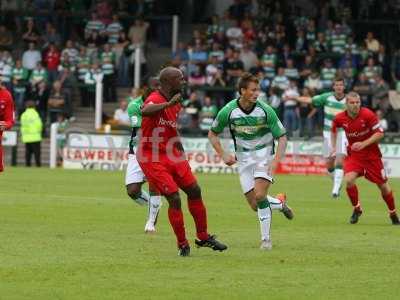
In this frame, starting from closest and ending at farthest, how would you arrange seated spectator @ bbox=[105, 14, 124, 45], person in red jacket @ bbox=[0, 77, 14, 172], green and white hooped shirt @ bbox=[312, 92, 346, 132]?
person in red jacket @ bbox=[0, 77, 14, 172], green and white hooped shirt @ bbox=[312, 92, 346, 132], seated spectator @ bbox=[105, 14, 124, 45]

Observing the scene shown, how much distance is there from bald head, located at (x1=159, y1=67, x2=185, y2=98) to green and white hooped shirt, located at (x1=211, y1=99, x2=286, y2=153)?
4.29 ft

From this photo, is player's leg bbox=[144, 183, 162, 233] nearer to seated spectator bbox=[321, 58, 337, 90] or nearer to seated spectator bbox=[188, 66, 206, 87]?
seated spectator bbox=[321, 58, 337, 90]

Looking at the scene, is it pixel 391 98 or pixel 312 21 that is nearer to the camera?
pixel 391 98

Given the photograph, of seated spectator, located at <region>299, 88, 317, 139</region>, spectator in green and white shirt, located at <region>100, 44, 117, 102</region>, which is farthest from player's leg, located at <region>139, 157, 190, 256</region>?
spectator in green and white shirt, located at <region>100, 44, 117, 102</region>

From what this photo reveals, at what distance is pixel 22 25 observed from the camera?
151 ft

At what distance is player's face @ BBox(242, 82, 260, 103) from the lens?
583 inches

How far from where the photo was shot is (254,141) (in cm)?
1545

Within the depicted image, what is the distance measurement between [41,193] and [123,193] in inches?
74.8

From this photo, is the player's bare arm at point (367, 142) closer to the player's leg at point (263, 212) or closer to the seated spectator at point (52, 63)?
the player's leg at point (263, 212)

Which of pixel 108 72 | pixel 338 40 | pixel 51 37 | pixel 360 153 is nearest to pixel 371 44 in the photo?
pixel 338 40

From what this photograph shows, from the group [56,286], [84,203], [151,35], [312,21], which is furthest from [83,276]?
[151,35]

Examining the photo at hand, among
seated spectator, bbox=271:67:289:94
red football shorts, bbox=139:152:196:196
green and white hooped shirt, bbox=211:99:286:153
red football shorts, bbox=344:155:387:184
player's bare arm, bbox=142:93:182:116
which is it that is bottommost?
seated spectator, bbox=271:67:289:94

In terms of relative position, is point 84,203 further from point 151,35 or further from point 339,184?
point 151,35

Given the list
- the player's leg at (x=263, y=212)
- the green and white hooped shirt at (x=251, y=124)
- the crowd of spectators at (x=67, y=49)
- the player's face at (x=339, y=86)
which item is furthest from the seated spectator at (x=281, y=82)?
the player's leg at (x=263, y=212)
